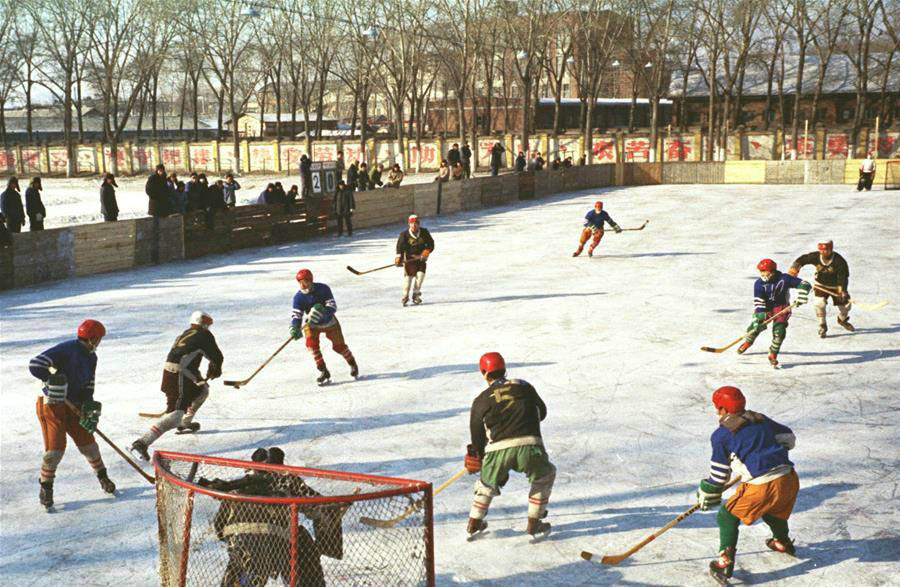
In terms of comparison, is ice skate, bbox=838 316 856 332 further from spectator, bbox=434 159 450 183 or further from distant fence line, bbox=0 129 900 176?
distant fence line, bbox=0 129 900 176

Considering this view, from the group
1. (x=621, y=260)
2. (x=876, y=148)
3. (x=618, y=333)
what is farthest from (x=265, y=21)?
(x=618, y=333)

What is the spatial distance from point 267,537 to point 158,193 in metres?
18.5

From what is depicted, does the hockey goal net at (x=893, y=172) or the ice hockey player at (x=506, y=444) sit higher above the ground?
the hockey goal net at (x=893, y=172)

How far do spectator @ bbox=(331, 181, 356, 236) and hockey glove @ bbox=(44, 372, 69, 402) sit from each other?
65.2 ft

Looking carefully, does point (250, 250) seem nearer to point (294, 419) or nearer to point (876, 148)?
point (294, 419)

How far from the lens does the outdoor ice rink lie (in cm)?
697

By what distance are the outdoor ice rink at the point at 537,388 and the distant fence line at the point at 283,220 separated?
26.4 inches

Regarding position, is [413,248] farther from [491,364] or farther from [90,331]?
[491,364]

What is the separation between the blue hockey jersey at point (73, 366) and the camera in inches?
300

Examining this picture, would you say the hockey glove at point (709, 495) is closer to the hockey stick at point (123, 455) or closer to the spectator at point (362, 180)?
the hockey stick at point (123, 455)

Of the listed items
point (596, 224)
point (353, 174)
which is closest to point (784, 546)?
point (596, 224)

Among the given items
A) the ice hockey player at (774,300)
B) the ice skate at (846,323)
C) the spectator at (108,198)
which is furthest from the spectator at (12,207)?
the ice skate at (846,323)

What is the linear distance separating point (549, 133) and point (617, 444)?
51.1 m

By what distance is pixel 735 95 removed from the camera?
6588cm
